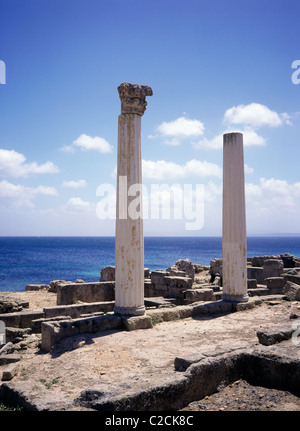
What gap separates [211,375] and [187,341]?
7.75 ft

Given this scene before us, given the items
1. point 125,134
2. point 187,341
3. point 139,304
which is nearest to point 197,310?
point 139,304

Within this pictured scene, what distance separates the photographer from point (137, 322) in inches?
324

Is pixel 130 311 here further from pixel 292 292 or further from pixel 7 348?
pixel 292 292

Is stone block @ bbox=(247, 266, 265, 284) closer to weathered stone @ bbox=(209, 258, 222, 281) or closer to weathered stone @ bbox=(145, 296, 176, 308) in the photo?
weathered stone @ bbox=(209, 258, 222, 281)

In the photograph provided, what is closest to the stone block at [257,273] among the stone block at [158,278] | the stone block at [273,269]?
the stone block at [273,269]

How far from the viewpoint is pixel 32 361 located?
21.8 ft

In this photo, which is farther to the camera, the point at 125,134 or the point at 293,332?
the point at 125,134

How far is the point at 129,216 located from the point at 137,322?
236cm

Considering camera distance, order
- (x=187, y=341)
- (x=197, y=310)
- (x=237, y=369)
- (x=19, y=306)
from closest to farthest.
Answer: (x=237, y=369), (x=187, y=341), (x=197, y=310), (x=19, y=306)

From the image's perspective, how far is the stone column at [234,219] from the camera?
35.2 ft

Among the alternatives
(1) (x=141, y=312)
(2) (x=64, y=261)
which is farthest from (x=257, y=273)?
(2) (x=64, y=261)

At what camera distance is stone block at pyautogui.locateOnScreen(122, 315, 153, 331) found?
26.6ft

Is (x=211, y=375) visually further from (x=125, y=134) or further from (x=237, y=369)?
(x=125, y=134)

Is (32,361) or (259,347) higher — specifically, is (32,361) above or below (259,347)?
below
